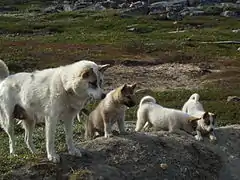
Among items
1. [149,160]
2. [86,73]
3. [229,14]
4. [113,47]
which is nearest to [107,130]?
[149,160]

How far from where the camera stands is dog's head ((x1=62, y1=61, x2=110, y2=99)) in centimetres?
1264

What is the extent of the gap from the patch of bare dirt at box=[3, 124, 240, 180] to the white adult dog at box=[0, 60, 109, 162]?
1.51ft

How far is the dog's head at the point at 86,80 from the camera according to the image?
1264 centimetres

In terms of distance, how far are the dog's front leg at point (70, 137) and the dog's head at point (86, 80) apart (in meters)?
1.30

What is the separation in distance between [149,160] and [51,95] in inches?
148

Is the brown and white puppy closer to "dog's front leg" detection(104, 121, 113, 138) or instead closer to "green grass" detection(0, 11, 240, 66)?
"dog's front leg" detection(104, 121, 113, 138)

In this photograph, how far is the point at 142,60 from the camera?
58.7 metres

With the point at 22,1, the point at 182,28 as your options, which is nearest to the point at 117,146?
the point at 182,28

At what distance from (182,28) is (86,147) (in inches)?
3768

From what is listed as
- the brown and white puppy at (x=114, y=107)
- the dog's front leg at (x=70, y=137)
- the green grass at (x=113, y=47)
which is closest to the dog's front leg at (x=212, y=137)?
the brown and white puppy at (x=114, y=107)

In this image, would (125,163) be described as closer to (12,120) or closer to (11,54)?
(12,120)

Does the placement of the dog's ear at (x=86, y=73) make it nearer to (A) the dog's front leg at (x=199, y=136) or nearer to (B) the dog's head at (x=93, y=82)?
(B) the dog's head at (x=93, y=82)

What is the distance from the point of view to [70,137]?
14383 millimetres

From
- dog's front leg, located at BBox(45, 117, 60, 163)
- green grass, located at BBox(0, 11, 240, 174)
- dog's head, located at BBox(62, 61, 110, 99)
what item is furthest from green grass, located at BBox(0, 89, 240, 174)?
dog's head, located at BBox(62, 61, 110, 99)
